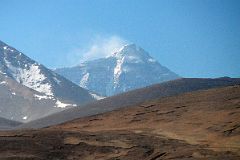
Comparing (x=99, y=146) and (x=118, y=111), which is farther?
(x=118, y=111)

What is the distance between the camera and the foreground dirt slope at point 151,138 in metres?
23.7

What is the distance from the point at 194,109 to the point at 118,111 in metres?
8.41

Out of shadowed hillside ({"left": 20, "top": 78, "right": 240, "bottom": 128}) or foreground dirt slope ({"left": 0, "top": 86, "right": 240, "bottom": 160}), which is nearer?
foreground dirt slope ({"left": 0, "top": 86, "right": 240, "bottom": 160})

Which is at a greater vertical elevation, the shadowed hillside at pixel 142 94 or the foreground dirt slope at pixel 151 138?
the shadowed hillside at pixel 142 94

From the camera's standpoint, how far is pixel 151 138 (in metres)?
27.3

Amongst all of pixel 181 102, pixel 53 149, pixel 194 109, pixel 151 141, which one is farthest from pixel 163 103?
pixel 53 149

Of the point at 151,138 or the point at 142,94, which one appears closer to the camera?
the point at 151,138

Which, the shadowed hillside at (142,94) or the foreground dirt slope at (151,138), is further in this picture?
the shadowed hillside at (142,94)

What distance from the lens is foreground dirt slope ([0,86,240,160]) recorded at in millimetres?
23688

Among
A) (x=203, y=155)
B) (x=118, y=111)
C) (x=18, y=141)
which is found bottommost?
(x=203, y=155)

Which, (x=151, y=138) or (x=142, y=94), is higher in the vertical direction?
(x=142, y=94)

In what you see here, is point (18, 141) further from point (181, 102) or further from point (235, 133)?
point (181, 102)

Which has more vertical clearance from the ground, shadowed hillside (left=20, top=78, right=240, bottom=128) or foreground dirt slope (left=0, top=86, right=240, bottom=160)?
shadowed hillside (left=20, top=78, right=240, bottom=128)

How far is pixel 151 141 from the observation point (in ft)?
87.0
